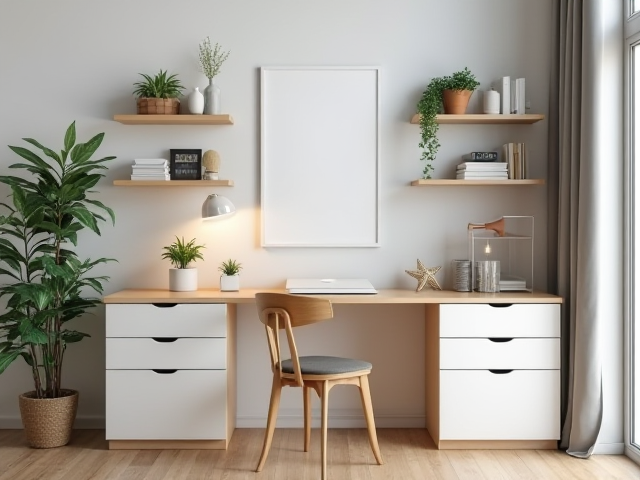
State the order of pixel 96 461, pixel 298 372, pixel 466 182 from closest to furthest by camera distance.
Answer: pixel 298 372
pixel 96 461
pixel 466 182

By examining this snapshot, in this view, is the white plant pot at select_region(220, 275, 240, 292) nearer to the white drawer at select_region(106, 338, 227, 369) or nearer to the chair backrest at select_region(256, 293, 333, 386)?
the white drawer at select_region(106, 338, 227, 369)

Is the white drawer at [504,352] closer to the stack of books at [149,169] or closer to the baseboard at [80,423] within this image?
the stack of books at [149,169]

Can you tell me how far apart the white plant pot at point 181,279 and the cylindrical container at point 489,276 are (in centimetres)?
149

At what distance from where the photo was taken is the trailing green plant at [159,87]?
153 inches

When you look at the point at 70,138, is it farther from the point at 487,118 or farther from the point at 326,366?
the point at 487,118

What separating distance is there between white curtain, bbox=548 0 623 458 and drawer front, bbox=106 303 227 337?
1.70 metres

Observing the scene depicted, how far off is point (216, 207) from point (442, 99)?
1.32 metres

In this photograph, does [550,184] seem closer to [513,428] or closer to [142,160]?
[513,428]

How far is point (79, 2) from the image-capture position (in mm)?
4027

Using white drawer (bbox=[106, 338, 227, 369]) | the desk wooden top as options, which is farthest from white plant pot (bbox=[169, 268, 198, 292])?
white drawer (bbox=[106, 338, 227, 369])

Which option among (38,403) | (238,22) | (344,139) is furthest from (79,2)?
(38,403)

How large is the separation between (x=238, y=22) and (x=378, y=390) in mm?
2150

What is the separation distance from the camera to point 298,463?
3453mm

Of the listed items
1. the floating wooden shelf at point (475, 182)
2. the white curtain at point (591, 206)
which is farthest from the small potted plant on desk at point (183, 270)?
the white curtain at point (591, 206)
